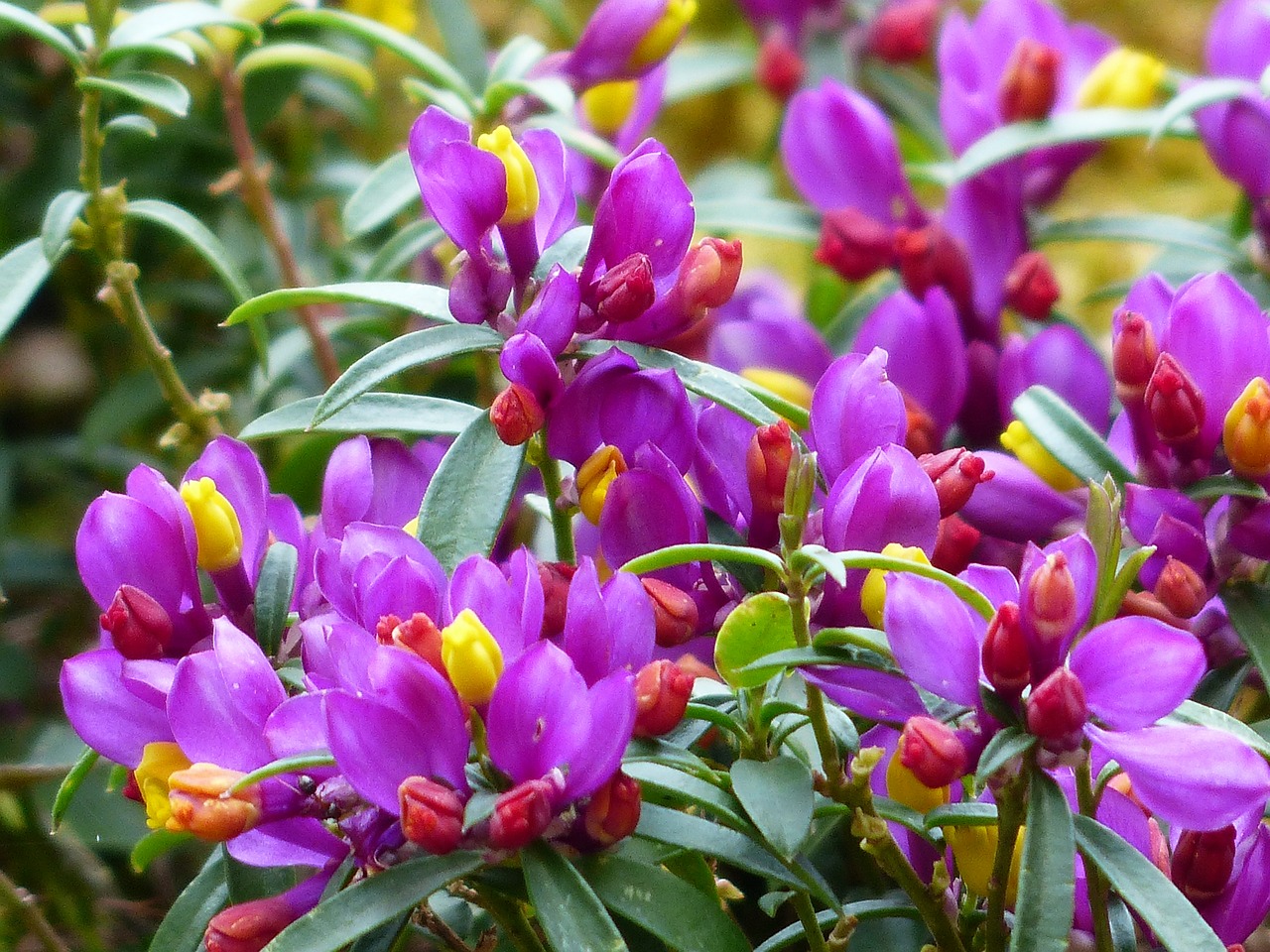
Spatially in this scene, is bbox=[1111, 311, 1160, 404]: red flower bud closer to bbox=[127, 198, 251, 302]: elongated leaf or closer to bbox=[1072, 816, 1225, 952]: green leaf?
bbox=[1072, 816, 1225, 952]: green leaf

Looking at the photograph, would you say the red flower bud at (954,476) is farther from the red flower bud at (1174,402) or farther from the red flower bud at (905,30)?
the red flower bud at (905,30)

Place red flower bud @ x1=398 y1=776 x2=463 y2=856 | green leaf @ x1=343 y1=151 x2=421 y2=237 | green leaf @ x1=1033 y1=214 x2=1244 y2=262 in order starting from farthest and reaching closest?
green leaf @ x1=1033 y1=214 x2=1244 y2=262 → green leaf @ x1=343 y1=151 x2=421 y2=237 → red flower bud @ x1=398 y1=776 x2=463 y2=856

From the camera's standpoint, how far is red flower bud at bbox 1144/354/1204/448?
515 millimetres

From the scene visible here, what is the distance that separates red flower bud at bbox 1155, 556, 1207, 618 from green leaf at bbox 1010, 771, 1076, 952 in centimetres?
16

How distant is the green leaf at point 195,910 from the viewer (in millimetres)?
509

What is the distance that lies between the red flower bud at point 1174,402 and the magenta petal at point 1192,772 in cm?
16

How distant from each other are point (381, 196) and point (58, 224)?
0.18 meters

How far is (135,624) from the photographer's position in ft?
1.54

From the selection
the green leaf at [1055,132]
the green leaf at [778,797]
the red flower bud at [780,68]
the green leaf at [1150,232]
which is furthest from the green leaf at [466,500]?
the red flower bud at [780,68]

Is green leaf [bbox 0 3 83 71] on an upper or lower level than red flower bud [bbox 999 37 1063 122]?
upper

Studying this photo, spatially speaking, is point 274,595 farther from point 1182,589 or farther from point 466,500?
point 1182,589

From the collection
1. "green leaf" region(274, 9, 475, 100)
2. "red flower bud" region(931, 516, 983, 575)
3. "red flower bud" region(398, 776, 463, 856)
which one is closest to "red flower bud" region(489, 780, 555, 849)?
"red flower bud" region(398, 776, 463, 856)

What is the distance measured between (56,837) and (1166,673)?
76 cm

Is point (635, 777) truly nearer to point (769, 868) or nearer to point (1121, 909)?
point (769, 868)
